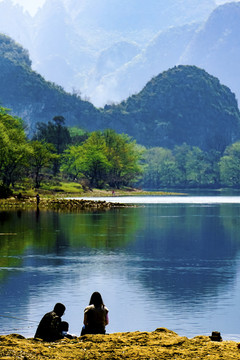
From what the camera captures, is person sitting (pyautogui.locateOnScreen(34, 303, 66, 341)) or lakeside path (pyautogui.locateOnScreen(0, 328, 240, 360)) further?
person sitting (pyautogui.locateOnScreen(34, 303, 66, 341))

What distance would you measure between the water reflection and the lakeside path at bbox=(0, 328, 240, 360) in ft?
15.4

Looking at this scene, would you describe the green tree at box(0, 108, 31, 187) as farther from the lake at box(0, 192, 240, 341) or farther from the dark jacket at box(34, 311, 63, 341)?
the dark jacket at box(34, 311, 63, 341)

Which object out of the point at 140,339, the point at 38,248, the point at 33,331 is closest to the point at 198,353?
the point at 140,339

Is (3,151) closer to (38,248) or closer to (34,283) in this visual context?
(38,248)

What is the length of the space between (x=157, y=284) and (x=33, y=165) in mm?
129658

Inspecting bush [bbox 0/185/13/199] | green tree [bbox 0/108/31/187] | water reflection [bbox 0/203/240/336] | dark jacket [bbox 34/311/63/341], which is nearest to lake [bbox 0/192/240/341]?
water reflection [bbox 0/203/240/336]

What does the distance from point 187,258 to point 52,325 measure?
3040 cm

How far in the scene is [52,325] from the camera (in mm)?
20844

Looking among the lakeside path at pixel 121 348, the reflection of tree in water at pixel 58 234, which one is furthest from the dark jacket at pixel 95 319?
the reflection of tree in water at pixel 58 234

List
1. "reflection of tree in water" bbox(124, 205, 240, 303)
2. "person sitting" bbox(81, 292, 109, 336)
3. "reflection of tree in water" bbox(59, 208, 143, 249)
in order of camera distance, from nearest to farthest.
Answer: "person sitting" bbox(81, 292, 109, 336), "reflection of tree in water" bbox(124, 205, 240, 303), "reflection of tree in water" bbox(59, 208, 143, 249)

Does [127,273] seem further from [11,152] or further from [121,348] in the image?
[11,152]

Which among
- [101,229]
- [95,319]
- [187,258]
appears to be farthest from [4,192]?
[95,319]

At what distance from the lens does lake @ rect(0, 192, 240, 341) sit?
2792 cm

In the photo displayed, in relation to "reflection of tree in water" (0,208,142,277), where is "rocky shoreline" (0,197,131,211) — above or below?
above
